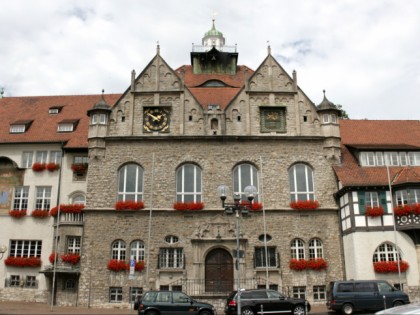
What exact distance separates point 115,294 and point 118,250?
2.55 m

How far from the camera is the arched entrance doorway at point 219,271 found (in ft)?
87.0

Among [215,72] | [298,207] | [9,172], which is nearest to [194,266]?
[298,207]

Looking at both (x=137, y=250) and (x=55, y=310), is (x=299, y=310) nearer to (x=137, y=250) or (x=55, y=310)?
(x=137, y=250)

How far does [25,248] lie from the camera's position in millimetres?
29406

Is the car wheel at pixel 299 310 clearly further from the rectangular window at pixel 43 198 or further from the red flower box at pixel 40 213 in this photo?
the rectangular window at pixel 43 198

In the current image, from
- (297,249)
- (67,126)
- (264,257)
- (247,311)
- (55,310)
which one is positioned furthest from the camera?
(67,126)

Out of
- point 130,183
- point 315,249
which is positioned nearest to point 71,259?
point 130,183

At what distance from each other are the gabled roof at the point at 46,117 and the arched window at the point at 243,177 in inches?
401

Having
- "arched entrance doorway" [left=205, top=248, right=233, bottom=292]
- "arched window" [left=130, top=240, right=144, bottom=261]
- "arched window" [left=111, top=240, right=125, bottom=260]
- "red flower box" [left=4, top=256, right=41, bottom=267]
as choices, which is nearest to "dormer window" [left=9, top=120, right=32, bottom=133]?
"red flower box" [left=4, top=256, right=41, bottom=267]

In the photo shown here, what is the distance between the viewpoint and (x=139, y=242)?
27500mm

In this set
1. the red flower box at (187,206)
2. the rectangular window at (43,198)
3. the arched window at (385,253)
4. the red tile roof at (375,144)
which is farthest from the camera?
the rectangular window at (43,198)

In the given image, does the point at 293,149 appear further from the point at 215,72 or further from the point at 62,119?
the point at 62,119

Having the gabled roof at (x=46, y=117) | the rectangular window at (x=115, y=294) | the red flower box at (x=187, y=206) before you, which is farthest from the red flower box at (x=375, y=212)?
the gabled roof at (x=46, y=117)

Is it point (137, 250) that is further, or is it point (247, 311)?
point (137, 250)
